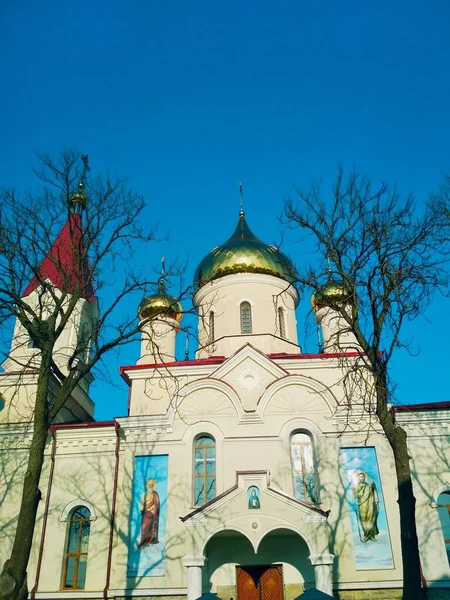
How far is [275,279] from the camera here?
63.5 ft

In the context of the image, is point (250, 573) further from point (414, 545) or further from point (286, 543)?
point (414, 545)

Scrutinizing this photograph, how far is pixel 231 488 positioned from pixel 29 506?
537 centimetres

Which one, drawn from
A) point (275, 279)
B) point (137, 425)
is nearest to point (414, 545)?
point (137, 425)

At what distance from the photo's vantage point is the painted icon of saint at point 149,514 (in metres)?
13.2

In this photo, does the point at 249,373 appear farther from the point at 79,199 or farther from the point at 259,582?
the point at 79,199

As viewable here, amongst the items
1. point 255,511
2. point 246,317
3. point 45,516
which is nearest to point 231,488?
point 255,511

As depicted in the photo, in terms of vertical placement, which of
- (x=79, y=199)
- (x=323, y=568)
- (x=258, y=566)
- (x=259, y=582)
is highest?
(x=79, y=199)

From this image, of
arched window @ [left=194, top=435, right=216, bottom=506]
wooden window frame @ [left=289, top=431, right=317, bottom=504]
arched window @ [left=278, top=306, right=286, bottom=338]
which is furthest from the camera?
arched window @ [left=278, top=306, right=286, bottom=338]

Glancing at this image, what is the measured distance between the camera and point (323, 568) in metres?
11.7

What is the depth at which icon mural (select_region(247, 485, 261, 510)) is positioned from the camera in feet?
40.2

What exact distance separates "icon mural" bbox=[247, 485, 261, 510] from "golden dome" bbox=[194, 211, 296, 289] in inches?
322

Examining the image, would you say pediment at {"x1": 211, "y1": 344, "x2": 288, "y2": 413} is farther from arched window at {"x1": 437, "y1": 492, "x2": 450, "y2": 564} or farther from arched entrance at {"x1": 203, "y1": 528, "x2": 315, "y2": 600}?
arched window at {"x1": 437, "y1": 492, "x2": 450, "y2": 564}

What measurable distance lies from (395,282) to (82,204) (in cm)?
629

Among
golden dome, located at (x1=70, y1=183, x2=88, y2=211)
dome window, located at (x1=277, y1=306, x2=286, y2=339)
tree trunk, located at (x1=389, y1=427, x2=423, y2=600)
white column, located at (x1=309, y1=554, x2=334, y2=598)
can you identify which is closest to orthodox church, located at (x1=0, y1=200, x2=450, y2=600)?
white column, located at (x1=309, y1=554, x2=334, y2=598)
